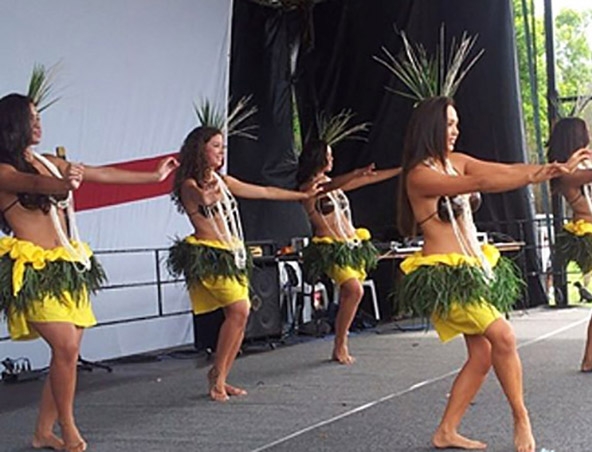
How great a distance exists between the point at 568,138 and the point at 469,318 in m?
1.73

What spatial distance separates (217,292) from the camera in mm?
4703

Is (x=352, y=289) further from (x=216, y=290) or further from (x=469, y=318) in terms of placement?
(x=469, y=318)

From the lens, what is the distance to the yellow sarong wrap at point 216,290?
4676mm

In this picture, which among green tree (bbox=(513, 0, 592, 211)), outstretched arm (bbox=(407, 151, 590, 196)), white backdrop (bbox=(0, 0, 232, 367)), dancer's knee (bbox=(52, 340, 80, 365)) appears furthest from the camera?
green tree (bbox=(513, 0, 592, 211))

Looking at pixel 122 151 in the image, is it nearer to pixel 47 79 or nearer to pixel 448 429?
pixel 47 79

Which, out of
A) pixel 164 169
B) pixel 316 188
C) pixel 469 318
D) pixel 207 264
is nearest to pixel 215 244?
pixel 207 264

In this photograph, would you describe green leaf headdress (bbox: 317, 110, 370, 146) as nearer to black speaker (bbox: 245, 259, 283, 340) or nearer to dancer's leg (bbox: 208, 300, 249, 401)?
black speaker (bbox: 245, 259, 283, 340)

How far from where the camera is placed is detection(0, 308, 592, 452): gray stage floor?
363cm

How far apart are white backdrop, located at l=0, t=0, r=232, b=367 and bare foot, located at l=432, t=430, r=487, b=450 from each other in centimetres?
311

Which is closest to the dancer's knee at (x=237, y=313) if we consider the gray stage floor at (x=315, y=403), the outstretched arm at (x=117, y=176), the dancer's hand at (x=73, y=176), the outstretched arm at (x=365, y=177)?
the gray stage floor at (x=315, y=403)

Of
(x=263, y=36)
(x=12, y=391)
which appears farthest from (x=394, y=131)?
(x=12, y=391)

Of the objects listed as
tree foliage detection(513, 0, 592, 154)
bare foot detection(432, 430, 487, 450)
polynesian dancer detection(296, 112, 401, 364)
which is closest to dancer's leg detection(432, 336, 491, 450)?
bare foot detection(432, 430, 487, 450)

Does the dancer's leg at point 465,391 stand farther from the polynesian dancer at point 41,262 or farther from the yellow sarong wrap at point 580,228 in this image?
the yellow sarong wrap at point 580,228

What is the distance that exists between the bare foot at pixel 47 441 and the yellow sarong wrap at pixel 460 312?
137cm
